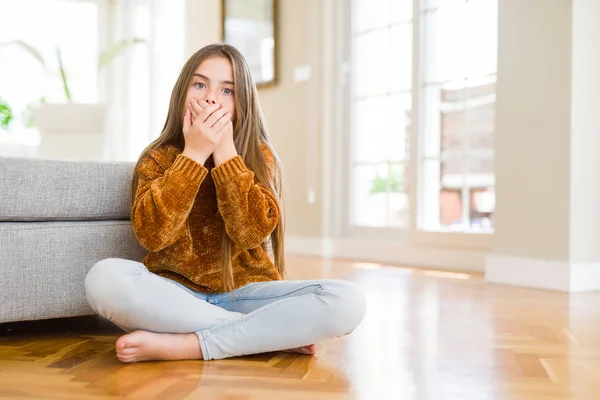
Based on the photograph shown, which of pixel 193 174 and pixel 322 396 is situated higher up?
pixel 193 174

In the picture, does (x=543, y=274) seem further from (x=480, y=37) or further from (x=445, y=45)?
(x=445, y=45)

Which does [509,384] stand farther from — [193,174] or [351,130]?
→ [351,130]

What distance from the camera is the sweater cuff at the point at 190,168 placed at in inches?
56.6

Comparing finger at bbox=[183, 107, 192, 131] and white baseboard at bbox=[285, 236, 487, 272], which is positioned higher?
finger at bbox=[183, 107, 192, 131]

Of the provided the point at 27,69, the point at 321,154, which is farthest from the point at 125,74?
the point at 321,154

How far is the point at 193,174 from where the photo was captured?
1438 millimetres

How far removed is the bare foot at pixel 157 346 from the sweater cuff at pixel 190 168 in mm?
304

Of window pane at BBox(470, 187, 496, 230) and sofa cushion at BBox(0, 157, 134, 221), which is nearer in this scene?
sofa cushion at BBox(0, 157, 134, 221)

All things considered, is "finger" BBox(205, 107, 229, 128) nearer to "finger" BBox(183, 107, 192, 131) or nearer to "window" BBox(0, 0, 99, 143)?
"finger" BBox(183, 107, 192, 131)

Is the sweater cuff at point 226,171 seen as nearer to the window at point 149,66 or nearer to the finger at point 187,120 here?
the finger at point 187,120

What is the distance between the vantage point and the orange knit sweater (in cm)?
142

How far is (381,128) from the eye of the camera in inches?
167

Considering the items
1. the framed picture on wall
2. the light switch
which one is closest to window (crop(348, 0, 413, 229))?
the light switch

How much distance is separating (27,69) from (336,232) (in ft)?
12.4
